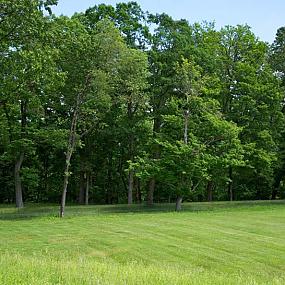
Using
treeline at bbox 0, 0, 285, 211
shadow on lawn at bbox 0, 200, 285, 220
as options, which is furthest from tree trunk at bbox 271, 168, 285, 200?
shadow on lawn at bbox 0, 200, 285, 220

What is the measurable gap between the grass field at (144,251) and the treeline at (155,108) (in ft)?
22.5

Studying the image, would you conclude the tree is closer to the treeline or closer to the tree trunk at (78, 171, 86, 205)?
the treeline

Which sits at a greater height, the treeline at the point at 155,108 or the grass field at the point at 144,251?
the treeline at the point at 155,108

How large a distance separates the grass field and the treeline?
22.5 feet

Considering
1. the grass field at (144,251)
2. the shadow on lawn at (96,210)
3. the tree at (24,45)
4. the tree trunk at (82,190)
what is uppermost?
the tree at (24,45)

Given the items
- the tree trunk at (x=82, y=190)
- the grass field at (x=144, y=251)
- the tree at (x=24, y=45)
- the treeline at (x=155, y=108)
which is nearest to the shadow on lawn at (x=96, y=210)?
the treeline at (x=155, y=108)

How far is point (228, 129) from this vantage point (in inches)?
1211

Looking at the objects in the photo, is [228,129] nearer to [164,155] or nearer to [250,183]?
[164,155]

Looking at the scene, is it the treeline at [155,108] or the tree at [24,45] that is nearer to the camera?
the tree at [24,45]

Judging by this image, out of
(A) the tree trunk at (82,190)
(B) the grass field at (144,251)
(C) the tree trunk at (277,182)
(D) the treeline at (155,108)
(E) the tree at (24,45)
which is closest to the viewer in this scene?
(B) the grass field at (144,251)

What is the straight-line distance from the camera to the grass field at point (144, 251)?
673cm

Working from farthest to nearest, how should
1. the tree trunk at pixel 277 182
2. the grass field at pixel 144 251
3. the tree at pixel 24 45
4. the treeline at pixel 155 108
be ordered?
the tree trunk at pixel 277 182 → the treeline at pixel 155 108 → the tree at pixel 24 45 → the grass field at pixel 144 251

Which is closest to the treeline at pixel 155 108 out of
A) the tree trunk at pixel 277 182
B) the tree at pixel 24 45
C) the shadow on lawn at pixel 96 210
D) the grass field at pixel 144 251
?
the tree trunk at pixel 277 182

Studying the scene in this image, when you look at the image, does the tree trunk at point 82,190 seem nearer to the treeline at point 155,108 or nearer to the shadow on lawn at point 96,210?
the treeline at point 155,108
